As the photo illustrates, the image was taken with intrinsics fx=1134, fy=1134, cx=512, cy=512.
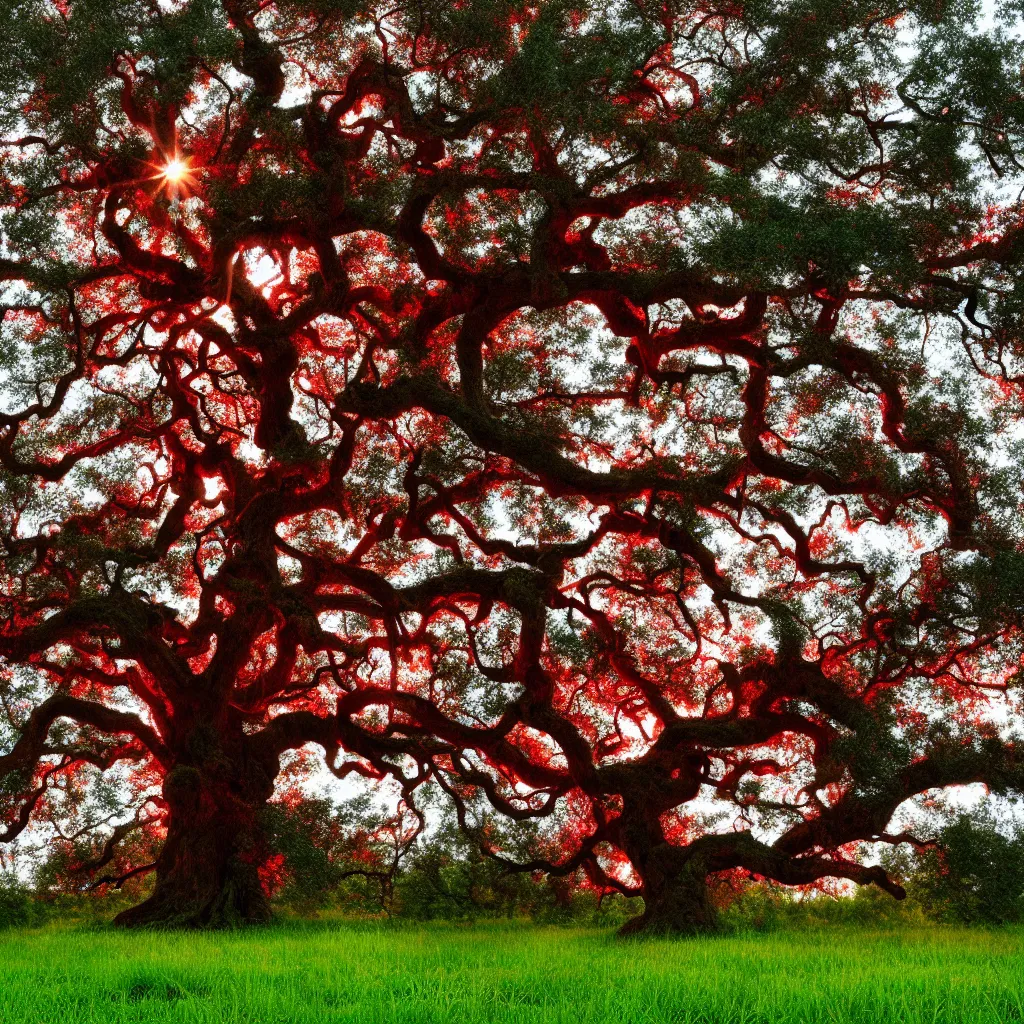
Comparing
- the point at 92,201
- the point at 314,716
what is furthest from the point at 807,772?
the point at 92,201

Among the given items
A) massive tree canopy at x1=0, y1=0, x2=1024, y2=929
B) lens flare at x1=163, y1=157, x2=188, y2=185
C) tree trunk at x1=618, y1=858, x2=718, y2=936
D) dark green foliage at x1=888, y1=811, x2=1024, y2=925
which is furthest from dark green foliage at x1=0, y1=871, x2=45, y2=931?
A: dark green foliage at x1=888, y1=811, x2=1024, y2=925

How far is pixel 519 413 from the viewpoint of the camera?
479 inches

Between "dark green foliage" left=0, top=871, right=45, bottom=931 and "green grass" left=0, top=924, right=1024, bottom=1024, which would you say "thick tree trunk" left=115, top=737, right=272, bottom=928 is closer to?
"green grass" left=0, top=924, right=1024, bottom=1024

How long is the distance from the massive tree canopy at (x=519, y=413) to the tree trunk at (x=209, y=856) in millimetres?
43

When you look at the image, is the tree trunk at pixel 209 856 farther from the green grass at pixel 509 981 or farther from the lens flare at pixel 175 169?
the lens flare at pixel 175 169

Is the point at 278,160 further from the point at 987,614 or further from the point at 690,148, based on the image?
the point at 987,614

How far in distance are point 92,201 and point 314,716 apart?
5879 mm

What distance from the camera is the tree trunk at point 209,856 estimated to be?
11.6 metres

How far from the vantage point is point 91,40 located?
896 centimetres

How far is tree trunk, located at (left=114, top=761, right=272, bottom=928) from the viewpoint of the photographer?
Answer: 11.6 meters

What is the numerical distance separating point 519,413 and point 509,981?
7227 millimetres

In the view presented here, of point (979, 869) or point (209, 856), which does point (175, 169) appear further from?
point (979, 869)

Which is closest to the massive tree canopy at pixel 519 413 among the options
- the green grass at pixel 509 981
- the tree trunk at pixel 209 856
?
the tree trunk at pixel 209 856

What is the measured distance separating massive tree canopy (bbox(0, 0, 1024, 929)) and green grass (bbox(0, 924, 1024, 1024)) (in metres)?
2.83
